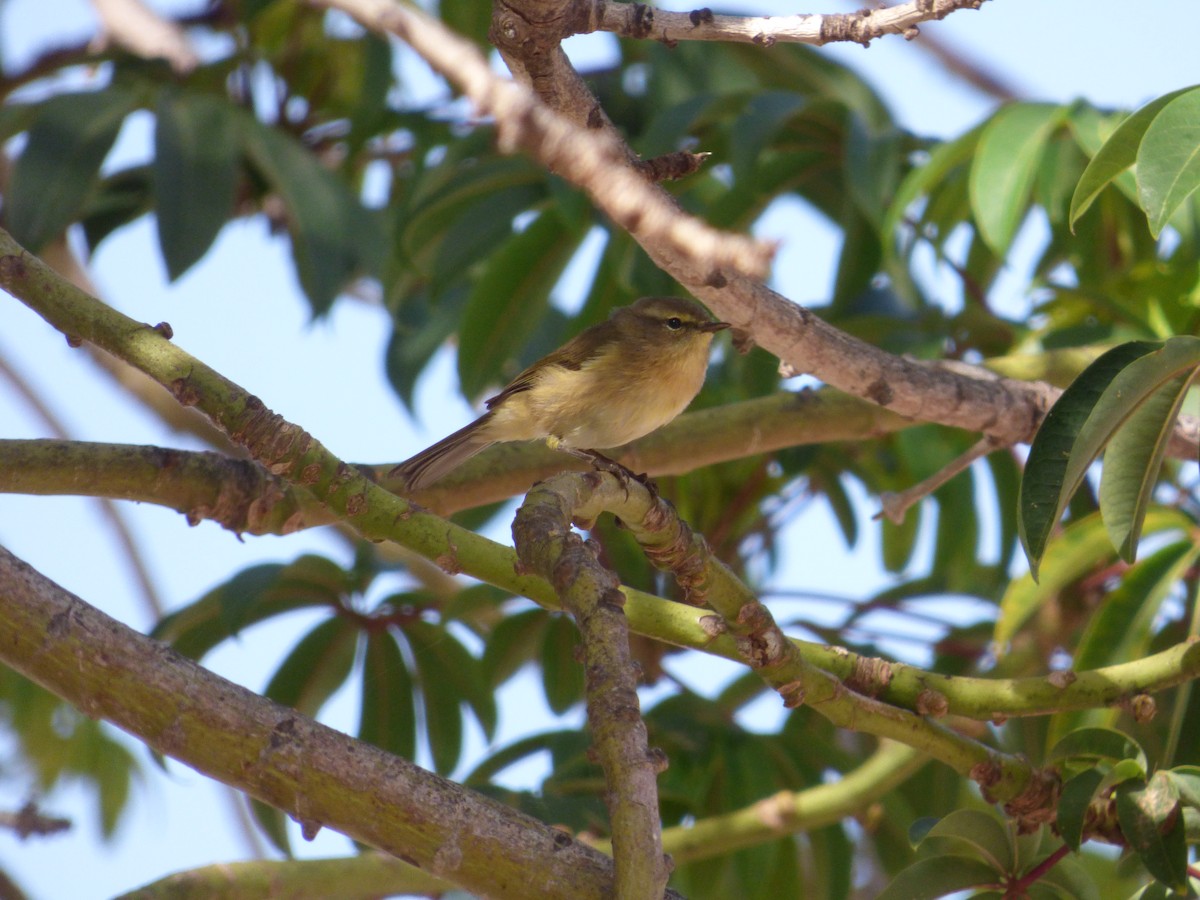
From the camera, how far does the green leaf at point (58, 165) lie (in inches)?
123

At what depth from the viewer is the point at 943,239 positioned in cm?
359

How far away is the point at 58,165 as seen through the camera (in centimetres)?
320

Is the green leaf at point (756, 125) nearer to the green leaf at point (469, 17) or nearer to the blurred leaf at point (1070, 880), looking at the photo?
the green leaf at point (469, 17)

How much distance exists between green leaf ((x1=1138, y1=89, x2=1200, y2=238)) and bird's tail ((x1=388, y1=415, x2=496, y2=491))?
1478 millimetres

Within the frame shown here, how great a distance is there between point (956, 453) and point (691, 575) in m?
2.15

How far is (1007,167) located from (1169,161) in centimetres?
131

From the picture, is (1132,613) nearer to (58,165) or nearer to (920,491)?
(920,491)

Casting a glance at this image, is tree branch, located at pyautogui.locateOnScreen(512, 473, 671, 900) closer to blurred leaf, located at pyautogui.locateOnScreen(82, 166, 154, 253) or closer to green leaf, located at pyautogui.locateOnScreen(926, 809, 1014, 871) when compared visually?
green leaf, located at pyautogui.locateOnScreen(926, 809, 1014, 871)

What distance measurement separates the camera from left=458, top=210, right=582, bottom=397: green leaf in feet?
11.6

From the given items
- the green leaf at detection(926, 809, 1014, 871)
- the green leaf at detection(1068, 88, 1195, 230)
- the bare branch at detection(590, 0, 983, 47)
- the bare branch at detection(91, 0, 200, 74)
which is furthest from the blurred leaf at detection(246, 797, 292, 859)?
the bare branch at detection(91, 0, 200, 74)

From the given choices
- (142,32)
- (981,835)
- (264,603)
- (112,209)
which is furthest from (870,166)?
(142,32)

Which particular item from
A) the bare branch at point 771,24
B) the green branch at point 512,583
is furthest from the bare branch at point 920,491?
the bare branch at point 771,24

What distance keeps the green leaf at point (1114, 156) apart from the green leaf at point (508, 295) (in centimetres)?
181

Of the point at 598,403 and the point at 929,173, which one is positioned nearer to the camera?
the point at 929,173
